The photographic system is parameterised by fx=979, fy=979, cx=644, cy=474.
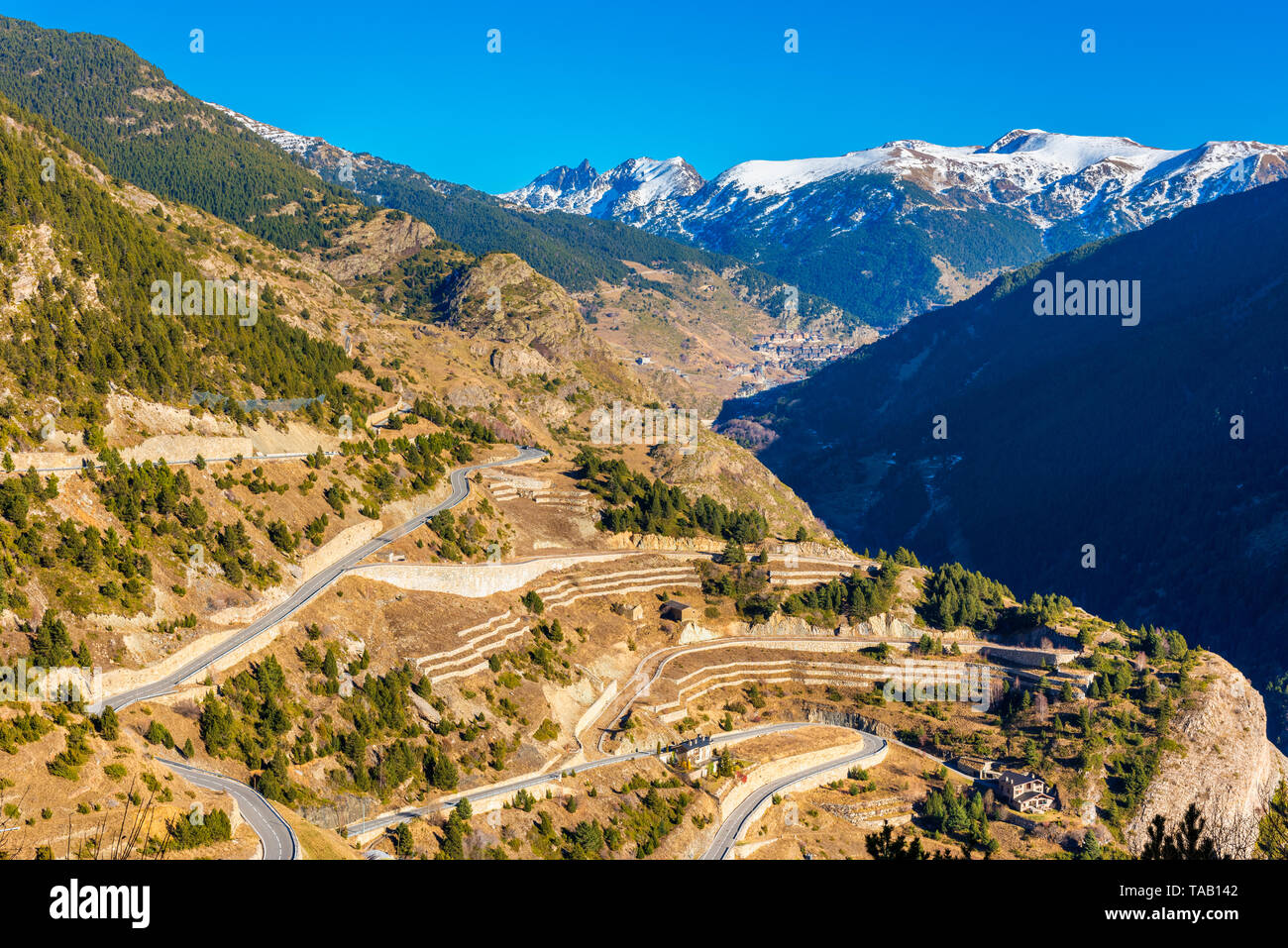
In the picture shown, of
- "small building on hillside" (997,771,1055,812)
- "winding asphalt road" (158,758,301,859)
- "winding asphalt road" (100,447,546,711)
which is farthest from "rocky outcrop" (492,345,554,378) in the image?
"winding asphalt road" (158,758,301,859)

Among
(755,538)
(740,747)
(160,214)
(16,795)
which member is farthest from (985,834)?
(160,214)

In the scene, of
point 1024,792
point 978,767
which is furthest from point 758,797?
point 1024,792

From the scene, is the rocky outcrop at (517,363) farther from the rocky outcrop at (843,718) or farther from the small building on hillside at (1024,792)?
the small building on hillside at (1024,792)

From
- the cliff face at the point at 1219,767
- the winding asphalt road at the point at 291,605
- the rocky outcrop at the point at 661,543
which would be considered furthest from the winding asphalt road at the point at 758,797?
the winding asphalt road at the point at 291,605

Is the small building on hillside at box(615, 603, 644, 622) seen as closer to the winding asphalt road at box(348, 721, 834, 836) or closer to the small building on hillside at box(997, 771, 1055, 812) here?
the winding asphalt road at box(348, 721, 834, 836)

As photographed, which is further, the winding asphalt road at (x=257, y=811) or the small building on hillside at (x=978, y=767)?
the small building on hillside at (x=978, y=767)

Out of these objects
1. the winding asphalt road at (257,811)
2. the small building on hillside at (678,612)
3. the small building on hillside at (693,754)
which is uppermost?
the small building on hillside at (678,612)

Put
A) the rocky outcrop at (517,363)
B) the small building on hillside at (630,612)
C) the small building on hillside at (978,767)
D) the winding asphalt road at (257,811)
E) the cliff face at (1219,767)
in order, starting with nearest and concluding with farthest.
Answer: the winding asphalt road at (257,811)
the small building on hillside at (978,767)
the cliff face at (1219,767)
the small building on hillside at (630,612)
the rocky outcrop at (517,363)
